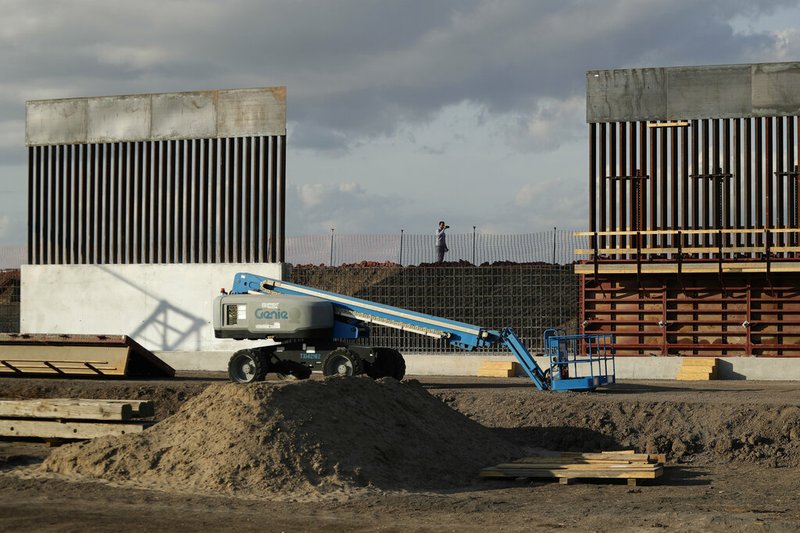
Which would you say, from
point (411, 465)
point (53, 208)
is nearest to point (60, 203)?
point (53, 208)

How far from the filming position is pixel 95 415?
1891 cm

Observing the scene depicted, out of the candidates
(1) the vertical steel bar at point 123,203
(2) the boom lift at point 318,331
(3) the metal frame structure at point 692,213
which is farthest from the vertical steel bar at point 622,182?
(1) the vertical steel bar at point 123,203

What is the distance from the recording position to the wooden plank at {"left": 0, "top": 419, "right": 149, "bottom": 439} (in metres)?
18.6

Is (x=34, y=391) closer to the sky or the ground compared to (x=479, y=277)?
closer to the ground

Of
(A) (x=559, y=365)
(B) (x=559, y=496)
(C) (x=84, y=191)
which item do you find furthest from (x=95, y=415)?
(C) (x=84, y=191)

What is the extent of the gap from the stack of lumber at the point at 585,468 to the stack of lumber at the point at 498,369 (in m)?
11.6

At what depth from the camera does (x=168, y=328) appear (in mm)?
34844

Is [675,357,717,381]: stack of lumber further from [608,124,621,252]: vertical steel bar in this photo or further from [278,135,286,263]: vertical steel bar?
A: [278,135,286,263]: vertical steel bar

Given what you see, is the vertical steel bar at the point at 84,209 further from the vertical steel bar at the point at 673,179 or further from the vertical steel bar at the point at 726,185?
the vertical steel bar at the point at 726,185

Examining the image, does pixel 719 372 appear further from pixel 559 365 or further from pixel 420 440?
pixel 420 440

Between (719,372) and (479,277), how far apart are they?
866 centimetres

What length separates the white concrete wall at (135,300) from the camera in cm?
3441

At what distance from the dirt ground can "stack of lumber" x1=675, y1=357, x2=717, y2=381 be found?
519 cm

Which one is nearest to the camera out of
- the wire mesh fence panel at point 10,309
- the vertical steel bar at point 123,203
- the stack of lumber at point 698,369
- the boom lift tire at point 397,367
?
the boom lift tire at point 397,367
